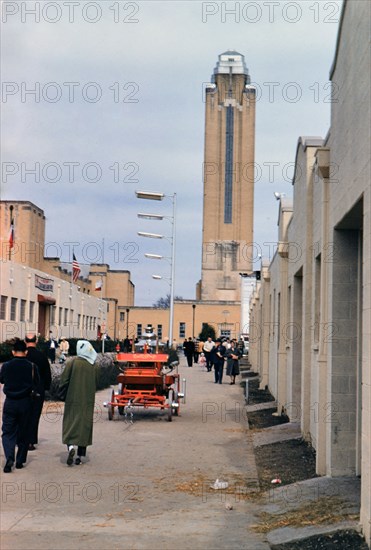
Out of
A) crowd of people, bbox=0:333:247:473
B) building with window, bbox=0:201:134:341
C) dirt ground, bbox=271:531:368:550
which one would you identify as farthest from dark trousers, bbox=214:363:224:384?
dirt ground, bbox=271:531:368:550

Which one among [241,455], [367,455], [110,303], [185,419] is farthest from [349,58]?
[110,303]

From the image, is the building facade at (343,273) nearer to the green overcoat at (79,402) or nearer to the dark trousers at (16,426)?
the green overcoat at (79,402)

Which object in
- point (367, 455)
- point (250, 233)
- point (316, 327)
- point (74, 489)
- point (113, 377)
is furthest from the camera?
point (250, 233)

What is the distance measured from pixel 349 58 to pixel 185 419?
38.5ft

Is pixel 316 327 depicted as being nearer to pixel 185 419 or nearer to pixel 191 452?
pixel 191 452

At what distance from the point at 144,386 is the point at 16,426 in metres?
7.25

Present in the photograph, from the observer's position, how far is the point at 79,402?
527 inches

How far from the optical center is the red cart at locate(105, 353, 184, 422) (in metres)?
19.3

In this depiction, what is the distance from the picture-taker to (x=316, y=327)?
14.7 meters

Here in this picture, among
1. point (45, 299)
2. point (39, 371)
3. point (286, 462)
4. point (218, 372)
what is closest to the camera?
point (286, 462)

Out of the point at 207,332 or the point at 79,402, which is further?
the point at 207,332

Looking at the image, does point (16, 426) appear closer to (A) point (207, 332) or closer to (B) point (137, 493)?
(B) point (137, 493)

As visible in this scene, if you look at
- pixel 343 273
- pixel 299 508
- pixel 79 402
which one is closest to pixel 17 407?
pixel 79 402

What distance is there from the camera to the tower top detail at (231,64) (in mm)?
119750
